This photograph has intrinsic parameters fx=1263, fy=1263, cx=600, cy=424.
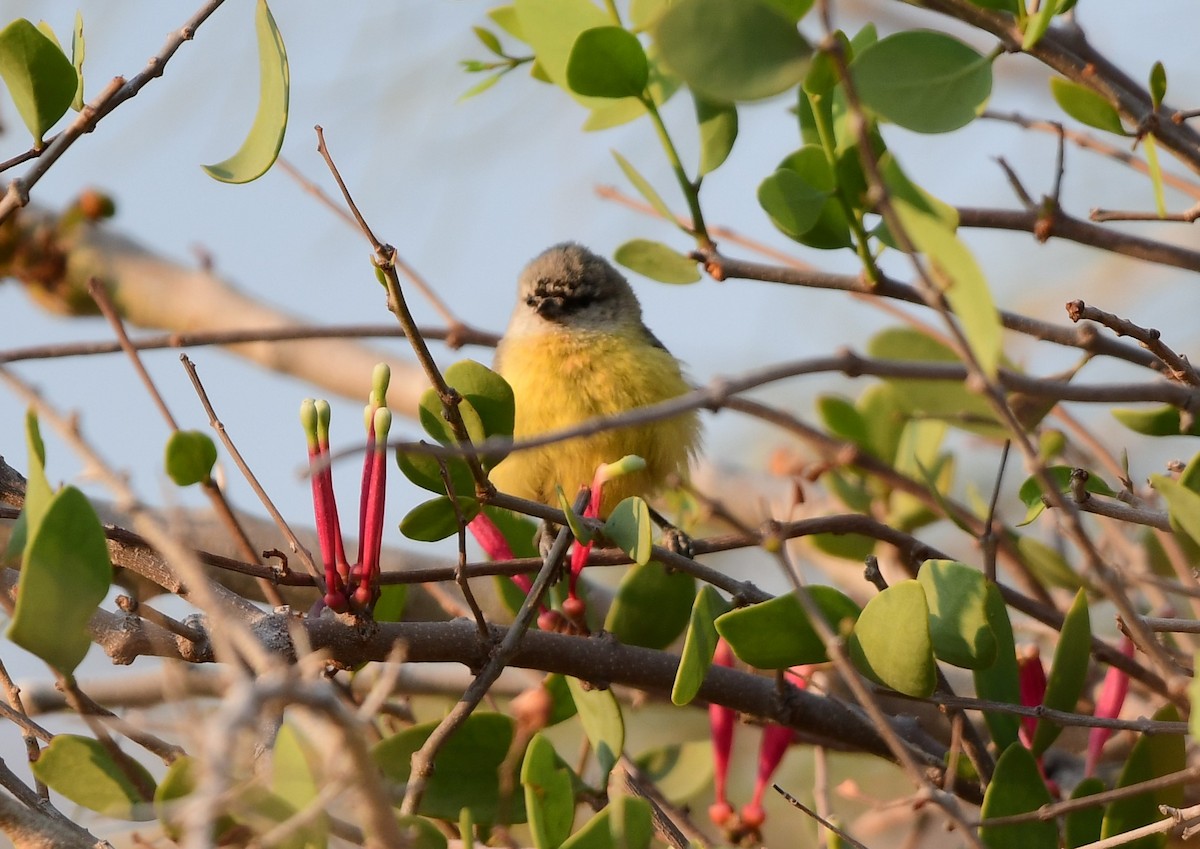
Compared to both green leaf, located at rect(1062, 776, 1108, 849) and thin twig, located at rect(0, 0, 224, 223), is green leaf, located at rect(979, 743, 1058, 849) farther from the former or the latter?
thin twig, located at rect(0, 0, 224, 223)

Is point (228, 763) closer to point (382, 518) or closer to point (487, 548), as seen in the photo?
point (382, 518)

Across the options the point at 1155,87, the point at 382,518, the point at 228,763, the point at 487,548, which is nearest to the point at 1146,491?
the point at 1155,87

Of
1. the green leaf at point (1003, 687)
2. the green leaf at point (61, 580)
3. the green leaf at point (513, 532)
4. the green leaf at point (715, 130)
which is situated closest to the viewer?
the green leaf at point (61, 580)

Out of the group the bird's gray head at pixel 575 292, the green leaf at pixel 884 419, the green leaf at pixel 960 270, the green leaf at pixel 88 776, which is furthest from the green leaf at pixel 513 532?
the bird's gray head at pixel 575 292

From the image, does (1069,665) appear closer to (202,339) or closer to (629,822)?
(629,822)

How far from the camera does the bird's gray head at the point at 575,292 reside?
3920mm

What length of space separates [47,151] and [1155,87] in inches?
58.8

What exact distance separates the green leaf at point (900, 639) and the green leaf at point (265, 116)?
0.99m

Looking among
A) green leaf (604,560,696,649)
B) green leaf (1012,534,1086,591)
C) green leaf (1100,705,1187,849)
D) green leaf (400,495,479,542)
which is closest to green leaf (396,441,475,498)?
green leaf (400,495,479,542)

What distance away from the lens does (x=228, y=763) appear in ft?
2.83

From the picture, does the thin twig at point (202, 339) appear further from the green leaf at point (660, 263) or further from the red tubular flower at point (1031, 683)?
the red tubular flower at point (1031, 683)

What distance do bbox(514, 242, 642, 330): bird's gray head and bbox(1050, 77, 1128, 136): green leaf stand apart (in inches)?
83.2

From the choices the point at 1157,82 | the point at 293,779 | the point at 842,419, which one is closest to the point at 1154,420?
the point at 1157,82

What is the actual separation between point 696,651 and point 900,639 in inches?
10.2
